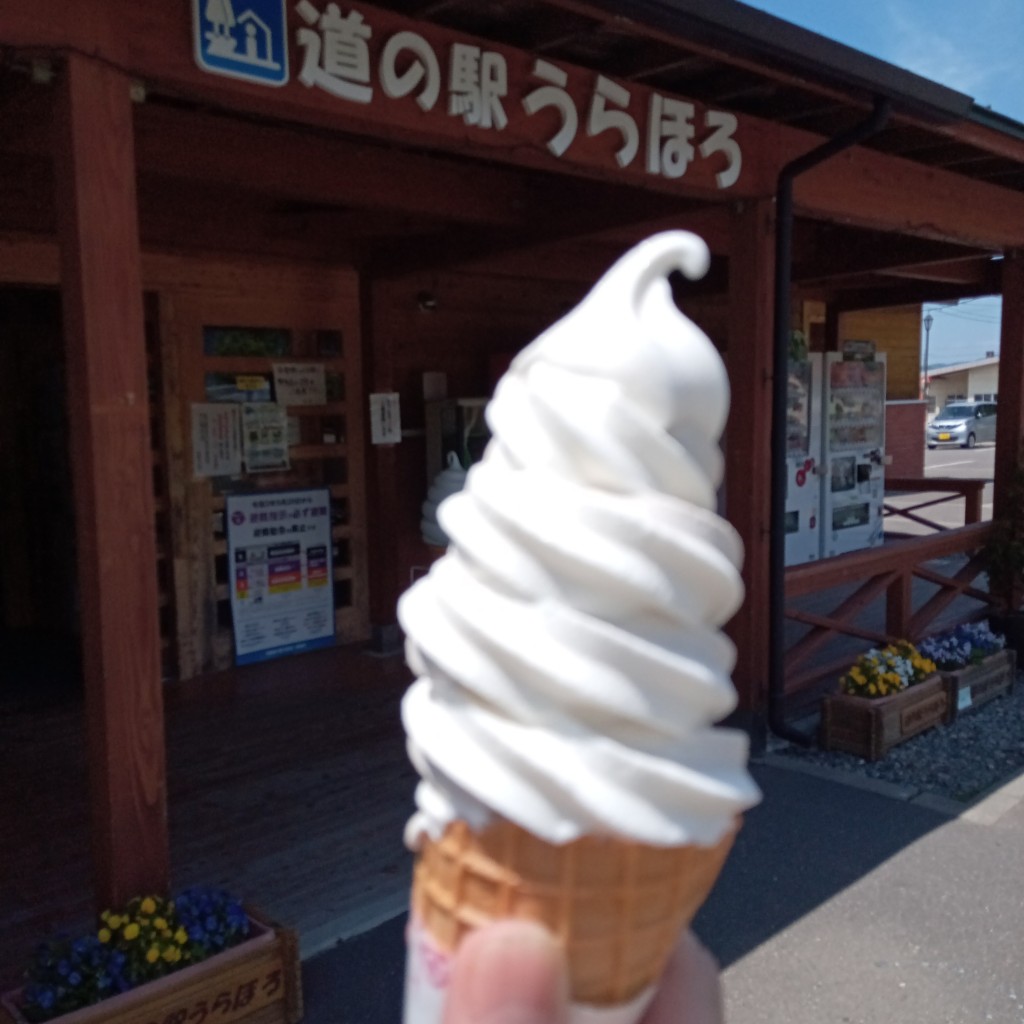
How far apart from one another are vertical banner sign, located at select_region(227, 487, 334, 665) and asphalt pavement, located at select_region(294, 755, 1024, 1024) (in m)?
3.75

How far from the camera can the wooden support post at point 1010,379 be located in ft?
25.3

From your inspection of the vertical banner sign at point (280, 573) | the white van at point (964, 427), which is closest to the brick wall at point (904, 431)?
the vertical banner sign at point (280, 573)

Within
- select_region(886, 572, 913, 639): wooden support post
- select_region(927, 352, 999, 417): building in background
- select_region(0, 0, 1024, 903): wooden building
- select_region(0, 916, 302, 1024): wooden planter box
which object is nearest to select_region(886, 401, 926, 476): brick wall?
select_region(0, 0, 1024, 903): wooden building

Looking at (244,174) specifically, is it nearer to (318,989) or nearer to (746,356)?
(746,356)

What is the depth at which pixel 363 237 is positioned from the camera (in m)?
7.39

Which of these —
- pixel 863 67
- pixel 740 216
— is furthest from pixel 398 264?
pixel 863 67

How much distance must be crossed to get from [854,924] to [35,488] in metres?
7.38

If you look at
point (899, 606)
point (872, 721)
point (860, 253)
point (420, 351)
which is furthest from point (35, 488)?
point (860, 253)

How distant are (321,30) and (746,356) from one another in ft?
9.64

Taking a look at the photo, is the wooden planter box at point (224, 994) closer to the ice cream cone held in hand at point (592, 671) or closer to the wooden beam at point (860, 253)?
the ice cream cone held in hand at point (592, 671)

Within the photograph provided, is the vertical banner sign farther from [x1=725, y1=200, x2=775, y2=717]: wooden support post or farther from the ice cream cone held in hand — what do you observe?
the ice cream cone held in hand

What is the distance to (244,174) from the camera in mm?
4863

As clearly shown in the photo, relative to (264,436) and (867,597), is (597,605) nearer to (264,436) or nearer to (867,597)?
(867,597)

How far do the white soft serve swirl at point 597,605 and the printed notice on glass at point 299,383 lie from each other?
584 centimetres
